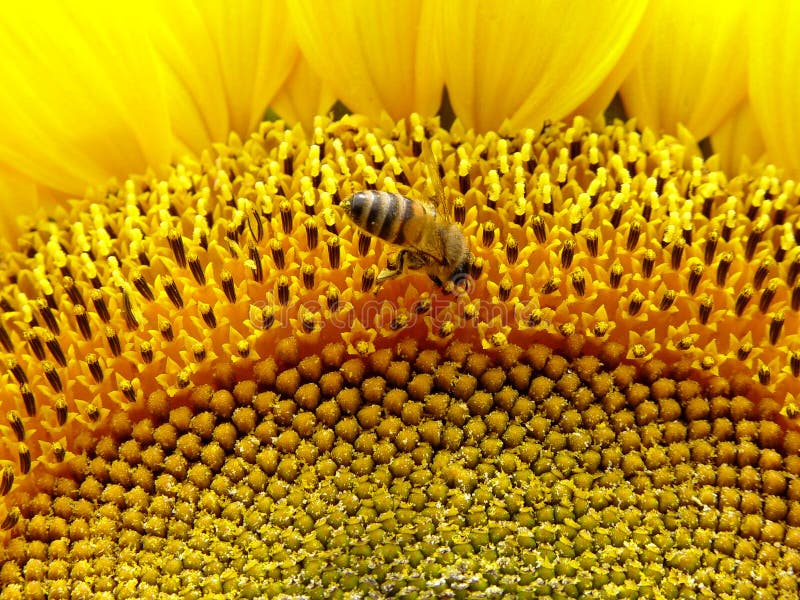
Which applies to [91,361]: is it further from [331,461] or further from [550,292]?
[550,292]

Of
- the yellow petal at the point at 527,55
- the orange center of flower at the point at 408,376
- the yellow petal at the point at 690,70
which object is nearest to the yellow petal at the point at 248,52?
the orange center of flower at the point at 408,376

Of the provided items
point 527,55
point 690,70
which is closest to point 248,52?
point 527,55

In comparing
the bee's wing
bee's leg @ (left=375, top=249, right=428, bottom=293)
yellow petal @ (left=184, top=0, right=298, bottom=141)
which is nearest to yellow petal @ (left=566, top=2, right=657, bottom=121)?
the bee's wing

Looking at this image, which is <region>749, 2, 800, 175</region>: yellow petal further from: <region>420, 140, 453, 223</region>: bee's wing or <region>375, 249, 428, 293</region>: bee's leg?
<region>375, 249, 428, 293</region>: bee's leg

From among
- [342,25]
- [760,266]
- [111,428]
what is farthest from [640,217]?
[111,428]

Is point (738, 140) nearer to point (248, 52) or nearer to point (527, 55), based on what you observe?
point (527, 55)

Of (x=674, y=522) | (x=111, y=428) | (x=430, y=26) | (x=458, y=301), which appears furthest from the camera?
(x=430, y=26)
